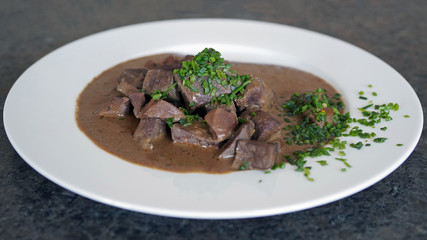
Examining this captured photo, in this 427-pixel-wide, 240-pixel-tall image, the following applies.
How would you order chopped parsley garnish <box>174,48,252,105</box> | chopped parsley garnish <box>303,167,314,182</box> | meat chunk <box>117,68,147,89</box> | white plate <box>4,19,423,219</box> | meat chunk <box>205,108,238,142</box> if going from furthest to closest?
meat chunk <box>117,68,147,89</box>
chopped parsley garnish <box>174,48,252,105</box>
meat chunk <box>205,108,238,142</box>
chopped parsley garnish <box>303,167,314,182</box>
white plate <box>4,19,423,219</box>

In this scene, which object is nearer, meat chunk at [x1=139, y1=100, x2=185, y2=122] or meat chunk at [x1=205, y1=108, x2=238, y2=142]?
meat chunk at [x1=205, y1=108, x2=238, y2=142]

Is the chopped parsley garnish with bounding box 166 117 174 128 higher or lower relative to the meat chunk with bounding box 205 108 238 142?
lower

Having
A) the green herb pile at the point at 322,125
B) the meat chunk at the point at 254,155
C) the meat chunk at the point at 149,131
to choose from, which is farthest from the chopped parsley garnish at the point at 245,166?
the meat chunk at the point at 149,131

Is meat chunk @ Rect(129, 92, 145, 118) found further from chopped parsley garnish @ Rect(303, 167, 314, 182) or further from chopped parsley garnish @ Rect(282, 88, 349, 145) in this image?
chopped parsley garnish @ Rect(303, 167, 314, 182)

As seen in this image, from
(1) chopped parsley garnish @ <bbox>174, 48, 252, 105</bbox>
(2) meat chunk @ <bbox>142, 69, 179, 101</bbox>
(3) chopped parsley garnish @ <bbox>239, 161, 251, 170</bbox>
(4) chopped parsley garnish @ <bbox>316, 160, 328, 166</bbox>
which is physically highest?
(1) chopped parsley garnish @ <bbox>174, 48, 252, 105</bbox>

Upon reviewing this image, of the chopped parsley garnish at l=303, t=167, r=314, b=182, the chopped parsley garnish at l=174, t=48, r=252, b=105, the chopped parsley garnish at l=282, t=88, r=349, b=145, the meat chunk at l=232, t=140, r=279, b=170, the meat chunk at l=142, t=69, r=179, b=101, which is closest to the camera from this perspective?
the chopped parsley garnish at l=303, t=167, r=314, b=182

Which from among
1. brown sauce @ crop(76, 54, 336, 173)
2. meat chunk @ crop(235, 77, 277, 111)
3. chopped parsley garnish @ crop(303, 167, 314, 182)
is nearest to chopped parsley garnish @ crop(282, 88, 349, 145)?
brown sauce @ crop(76, 54, 336, 173)
